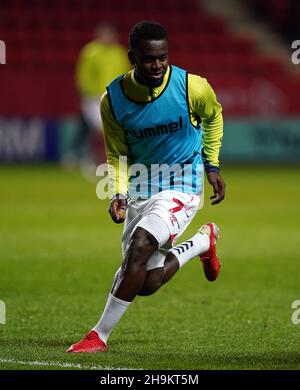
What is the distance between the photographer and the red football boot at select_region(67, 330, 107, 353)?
655cm

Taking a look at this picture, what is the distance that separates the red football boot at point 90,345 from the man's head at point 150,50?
1.61m

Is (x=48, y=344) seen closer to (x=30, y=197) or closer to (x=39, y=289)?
(x=39, y=289)

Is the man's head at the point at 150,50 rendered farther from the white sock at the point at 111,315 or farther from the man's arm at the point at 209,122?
the white sock at the point at 111,315

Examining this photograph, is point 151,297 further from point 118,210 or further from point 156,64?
point 156,64

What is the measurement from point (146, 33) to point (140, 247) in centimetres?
130

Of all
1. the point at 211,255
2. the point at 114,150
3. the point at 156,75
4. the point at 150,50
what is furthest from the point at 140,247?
the point at 211,255

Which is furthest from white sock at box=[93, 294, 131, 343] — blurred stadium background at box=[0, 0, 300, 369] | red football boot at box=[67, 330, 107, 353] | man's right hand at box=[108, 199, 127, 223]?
man's right hand at box=[108, 199, 127, 223]

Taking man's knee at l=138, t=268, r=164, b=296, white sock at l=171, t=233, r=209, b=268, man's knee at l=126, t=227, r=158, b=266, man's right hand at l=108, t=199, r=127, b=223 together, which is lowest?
man's knee at l=138, t=268, r=164, b=296

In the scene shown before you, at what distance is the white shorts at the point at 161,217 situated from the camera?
265 inches

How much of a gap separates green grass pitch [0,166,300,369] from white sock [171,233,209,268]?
49cm

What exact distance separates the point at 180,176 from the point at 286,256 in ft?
14.2

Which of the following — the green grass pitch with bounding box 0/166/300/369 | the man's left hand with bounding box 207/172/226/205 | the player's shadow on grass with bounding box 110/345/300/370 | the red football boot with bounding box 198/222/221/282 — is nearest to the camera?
the player's shadow on grass with bounding box 110/345/300/370

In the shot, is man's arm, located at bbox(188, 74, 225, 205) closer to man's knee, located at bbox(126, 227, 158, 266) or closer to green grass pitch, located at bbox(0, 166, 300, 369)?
man's knee, located at bbox(126, 227, 158, 266)

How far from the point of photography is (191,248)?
7637 mm
